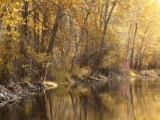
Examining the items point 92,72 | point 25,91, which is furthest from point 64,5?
point 92,72

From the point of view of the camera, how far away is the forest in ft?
61.1

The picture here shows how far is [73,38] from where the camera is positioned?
29062 mm

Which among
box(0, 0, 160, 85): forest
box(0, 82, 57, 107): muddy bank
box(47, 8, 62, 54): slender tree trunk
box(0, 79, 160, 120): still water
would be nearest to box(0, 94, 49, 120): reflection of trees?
box(0, 79, 160, 120): still water

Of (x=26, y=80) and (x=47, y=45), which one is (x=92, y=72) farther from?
(x=26, y=80)

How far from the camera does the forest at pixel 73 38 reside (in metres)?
18.6

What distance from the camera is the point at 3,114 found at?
40.6ft

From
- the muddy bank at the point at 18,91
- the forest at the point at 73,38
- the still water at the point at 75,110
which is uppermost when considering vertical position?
the forest at the point at 73,38

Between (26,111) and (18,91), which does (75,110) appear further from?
(18,91)

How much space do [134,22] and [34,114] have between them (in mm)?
34506

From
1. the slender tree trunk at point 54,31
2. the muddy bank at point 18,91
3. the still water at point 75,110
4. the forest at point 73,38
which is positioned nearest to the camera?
the still water at point 75,110

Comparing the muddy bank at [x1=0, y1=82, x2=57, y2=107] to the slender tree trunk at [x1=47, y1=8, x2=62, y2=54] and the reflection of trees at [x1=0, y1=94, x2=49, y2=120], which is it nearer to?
the reflection of trees at [x1=0, y1=94, x2=49, y2=120]

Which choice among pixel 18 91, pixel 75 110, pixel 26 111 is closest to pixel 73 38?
pixel 18 91

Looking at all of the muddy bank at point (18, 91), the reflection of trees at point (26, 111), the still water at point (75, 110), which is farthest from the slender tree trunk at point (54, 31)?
the reflection of trees at point (26, 111)

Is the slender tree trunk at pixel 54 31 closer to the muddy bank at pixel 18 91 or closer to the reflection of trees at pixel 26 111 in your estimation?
the muddy bank at pixel 18 91
